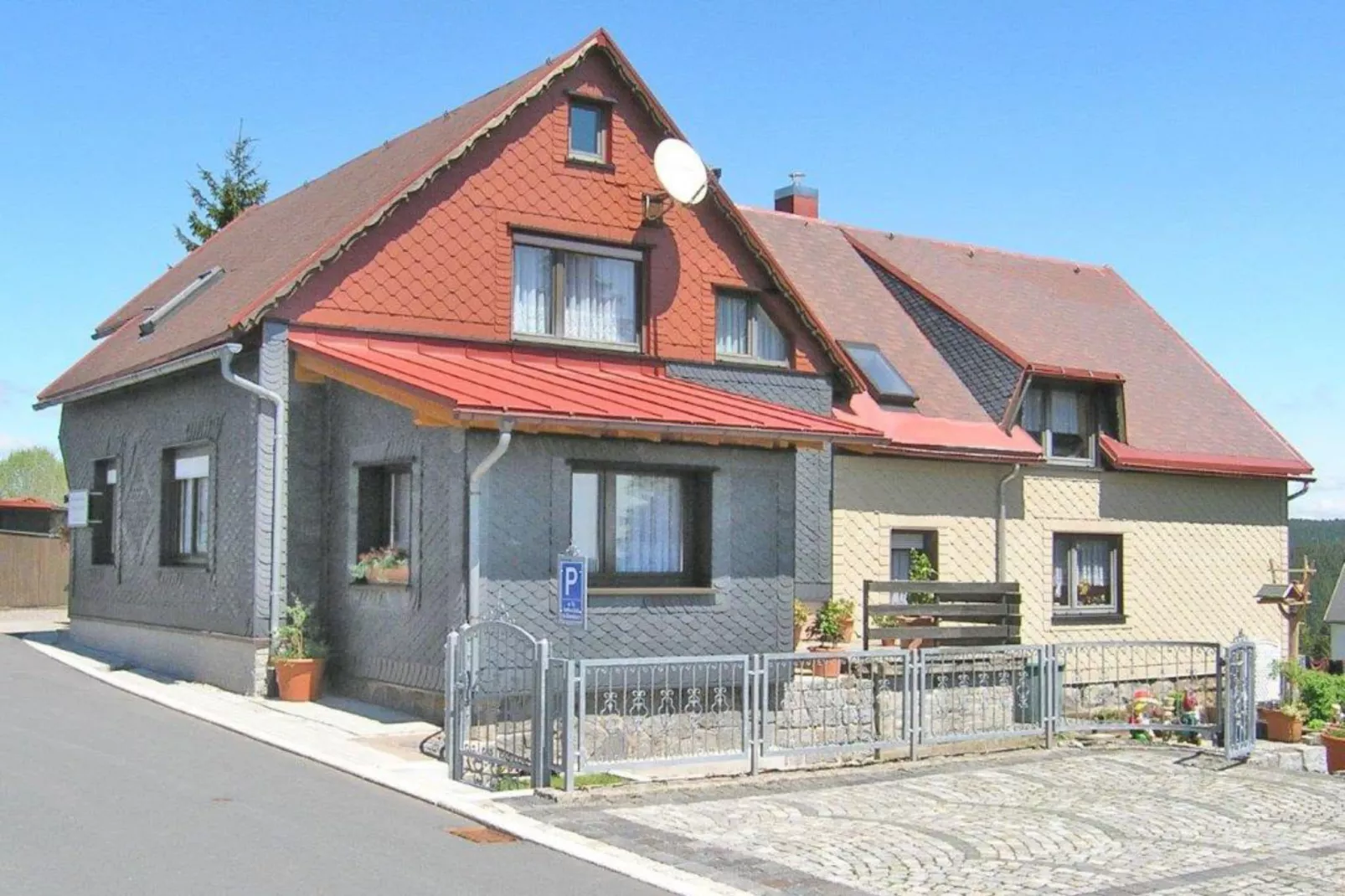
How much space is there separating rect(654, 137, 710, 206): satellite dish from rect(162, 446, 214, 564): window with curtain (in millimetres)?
6553

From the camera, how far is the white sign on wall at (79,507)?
2247 cm

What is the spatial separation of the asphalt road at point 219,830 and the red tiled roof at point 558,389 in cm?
391

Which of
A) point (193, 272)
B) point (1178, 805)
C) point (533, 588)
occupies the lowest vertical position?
point (1178, 805)

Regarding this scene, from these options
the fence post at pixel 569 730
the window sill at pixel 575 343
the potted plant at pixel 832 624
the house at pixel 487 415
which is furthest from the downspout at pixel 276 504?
the potted plant at pixel 832 624

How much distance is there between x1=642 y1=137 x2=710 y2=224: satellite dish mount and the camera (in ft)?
62.1

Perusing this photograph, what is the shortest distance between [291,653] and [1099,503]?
13.9 metres

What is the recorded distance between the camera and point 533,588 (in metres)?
15.6

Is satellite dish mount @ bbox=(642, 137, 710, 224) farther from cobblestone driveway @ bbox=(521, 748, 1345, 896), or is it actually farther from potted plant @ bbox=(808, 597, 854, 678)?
cobblestone driveway @ bbox=(521, 748, 1345, 896)

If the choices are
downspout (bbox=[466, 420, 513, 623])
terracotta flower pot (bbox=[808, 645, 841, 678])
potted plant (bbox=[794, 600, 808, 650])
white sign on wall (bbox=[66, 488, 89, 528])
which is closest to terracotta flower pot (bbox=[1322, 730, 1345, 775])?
terracotta flower pot (bbox=[808, 645, 841, 678])

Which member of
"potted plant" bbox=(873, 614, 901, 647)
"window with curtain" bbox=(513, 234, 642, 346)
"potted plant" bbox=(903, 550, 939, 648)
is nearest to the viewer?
"window with curtain" bbox=(513, 234, 642, 346)

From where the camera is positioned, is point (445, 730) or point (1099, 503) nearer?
point (445, 730)

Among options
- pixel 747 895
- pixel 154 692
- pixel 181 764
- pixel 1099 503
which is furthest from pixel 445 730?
pixel 1099 503

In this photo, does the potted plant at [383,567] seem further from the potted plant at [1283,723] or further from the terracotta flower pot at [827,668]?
the potted plant at [1283,723]

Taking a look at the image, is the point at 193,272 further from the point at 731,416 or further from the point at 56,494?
the point at 56,494
